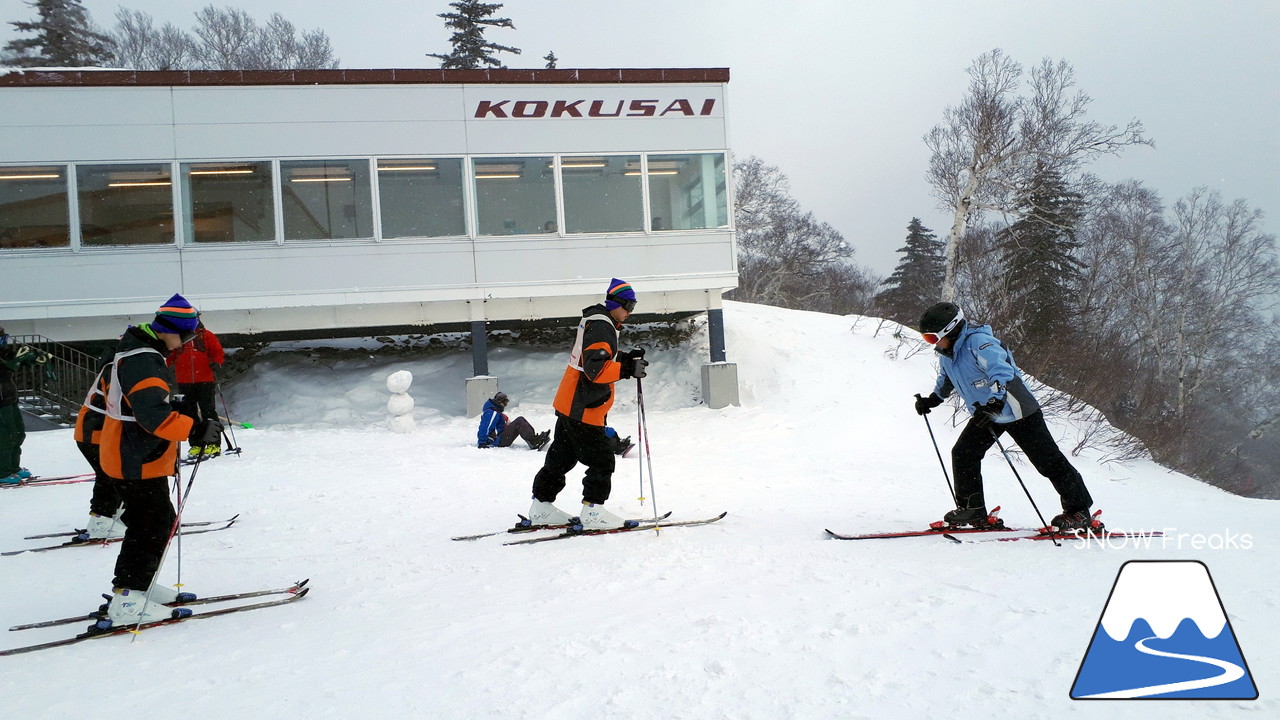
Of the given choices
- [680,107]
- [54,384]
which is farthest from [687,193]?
[54,384]

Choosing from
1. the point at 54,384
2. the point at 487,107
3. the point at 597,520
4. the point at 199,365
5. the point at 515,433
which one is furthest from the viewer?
the point at 487,107

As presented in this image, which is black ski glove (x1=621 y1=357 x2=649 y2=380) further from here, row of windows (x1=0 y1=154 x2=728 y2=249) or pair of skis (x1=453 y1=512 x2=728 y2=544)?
row of windows (x1=0 y1=154 x2=728 y2=249)

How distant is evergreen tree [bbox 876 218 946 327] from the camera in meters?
40.7

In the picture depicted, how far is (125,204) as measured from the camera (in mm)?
13055

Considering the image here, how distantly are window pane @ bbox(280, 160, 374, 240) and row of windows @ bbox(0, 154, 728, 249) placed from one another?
0.02 meters

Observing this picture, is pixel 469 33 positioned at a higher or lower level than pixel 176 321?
higher

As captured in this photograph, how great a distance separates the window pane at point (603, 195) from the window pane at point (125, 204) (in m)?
6.90

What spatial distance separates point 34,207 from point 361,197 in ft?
17.2

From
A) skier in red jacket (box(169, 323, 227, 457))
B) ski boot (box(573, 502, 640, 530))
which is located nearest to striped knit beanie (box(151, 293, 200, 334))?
ski boot (box(573, 502, 640, 530))

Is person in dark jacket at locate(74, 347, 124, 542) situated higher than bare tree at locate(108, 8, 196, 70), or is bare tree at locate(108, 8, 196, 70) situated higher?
bare tree at locate(108, 8, 196, 70)

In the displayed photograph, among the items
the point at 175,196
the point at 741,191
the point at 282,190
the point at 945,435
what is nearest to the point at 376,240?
the point at 282,190

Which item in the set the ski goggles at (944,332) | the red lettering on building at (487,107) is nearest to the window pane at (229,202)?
the red lettering on building at (487,107)

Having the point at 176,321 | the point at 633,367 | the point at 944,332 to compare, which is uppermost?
the point at 176,321

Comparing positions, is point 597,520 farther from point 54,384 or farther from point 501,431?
point 54,384
